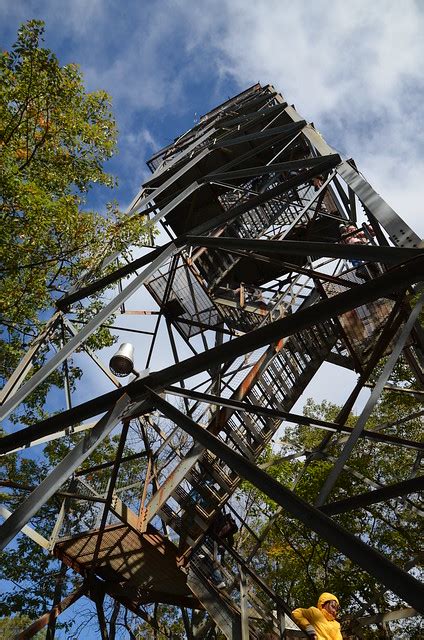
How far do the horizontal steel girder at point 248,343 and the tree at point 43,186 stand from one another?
437cm

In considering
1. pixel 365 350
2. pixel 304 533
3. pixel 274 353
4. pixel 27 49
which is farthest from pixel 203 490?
pixel 27 49

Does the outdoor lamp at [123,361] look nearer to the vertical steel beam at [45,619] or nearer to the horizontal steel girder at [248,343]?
the horizontal steel girder at [248,343]

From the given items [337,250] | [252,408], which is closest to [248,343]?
[337,250]

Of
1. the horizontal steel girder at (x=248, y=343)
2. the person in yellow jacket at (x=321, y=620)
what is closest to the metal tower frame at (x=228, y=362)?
the horizontal steel girder at (x=248, y=343)

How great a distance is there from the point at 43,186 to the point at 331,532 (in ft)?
24.9

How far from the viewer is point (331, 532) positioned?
8.39ft

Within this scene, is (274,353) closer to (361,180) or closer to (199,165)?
(361,180)

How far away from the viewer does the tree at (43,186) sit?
24.4 ft

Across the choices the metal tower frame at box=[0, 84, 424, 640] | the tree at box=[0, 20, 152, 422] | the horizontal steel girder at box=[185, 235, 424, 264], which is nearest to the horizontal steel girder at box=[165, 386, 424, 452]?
the metal tower frame at box=[0, 84, 424, 640]

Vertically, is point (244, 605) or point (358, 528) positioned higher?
point (358, 528)

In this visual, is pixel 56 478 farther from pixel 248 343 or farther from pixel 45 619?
pixel 45 619

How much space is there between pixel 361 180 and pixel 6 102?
18.1 ft

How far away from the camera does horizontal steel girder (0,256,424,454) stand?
2.97 meters

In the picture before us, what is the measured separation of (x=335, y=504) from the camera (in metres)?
4.13
